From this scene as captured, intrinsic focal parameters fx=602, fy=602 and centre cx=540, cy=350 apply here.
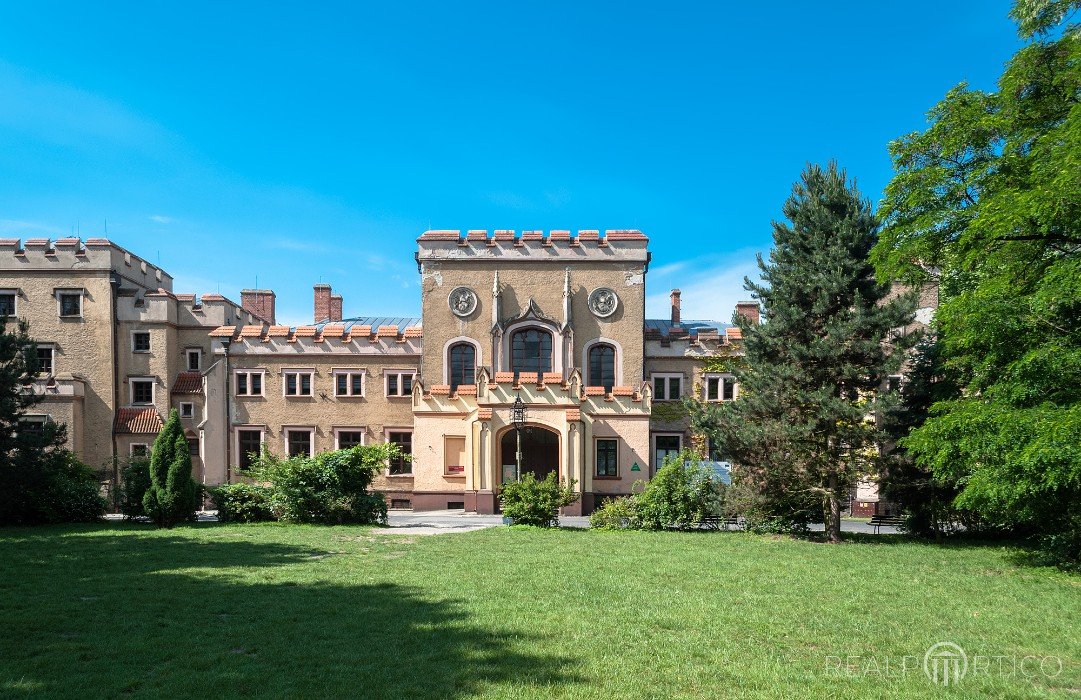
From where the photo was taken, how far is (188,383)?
28406 mm

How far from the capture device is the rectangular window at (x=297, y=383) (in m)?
28.5

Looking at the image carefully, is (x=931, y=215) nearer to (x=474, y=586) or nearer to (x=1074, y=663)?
(x=1074, y=663)

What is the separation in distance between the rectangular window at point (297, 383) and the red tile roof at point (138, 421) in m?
5.71

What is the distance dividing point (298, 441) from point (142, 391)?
7.57 m

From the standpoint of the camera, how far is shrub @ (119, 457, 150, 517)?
60.4ft

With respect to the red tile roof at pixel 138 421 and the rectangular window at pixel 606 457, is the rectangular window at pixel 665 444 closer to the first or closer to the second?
the rectangular window at pixel 606 457

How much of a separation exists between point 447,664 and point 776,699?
294 cm

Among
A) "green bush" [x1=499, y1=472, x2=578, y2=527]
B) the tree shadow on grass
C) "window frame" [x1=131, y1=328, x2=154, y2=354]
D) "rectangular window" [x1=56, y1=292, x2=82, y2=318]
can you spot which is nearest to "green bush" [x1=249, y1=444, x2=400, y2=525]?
"green bush" [x1=499, y1=472, x2=578, y2=527]

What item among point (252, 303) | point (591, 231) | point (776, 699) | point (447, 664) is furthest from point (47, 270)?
point (776, 699)

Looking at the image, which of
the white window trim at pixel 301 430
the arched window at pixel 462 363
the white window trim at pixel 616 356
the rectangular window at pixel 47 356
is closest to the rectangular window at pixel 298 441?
the white window trim at pixel 301 430

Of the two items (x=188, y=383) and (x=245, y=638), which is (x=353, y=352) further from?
(x=245, y=638)

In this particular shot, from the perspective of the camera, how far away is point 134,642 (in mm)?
6332

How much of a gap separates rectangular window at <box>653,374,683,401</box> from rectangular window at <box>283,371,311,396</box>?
646 inches

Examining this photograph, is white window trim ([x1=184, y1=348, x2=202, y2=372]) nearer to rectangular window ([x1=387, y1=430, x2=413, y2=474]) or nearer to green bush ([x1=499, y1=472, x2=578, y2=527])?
rectangular window ([x1=387, y1=430, x2=413, y2=474])
